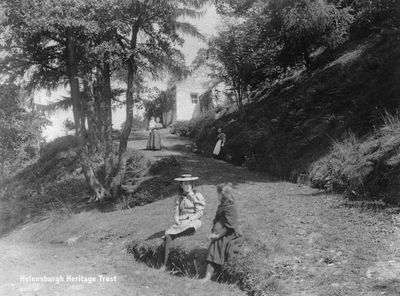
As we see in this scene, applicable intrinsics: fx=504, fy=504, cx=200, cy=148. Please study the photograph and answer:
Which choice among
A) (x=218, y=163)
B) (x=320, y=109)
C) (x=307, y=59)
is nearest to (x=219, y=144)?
(x=218, y=163)

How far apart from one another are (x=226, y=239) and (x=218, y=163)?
10804 millimetres

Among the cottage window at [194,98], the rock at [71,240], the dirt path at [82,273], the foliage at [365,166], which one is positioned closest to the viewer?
the dirt path at [82,273]

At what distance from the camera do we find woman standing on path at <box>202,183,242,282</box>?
8562 millimetres

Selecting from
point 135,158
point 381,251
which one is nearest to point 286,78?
point 135,158

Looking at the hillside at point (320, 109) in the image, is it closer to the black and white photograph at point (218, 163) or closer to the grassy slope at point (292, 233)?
the black and white photograph at point (218, 163)

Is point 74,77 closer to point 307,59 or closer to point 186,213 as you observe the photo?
point 186,213

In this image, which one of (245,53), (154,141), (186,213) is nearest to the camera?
(186,213)

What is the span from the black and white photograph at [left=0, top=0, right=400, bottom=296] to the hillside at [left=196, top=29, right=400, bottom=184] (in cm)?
7

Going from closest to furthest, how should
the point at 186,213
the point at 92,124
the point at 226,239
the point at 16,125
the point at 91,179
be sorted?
1. the point at 226,239
2. the point at 186,213
3. the point at 91,179
4. the point at 92,124
5. the point at 16,125

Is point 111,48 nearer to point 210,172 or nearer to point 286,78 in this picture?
point 210,172

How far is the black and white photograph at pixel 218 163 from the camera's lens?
859cm

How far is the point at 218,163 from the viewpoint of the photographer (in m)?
19.4

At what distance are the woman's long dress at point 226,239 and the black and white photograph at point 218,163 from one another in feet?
0.10

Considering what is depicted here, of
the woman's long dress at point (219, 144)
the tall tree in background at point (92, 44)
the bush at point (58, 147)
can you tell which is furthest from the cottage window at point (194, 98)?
the tall tree in background at point (92, 44)
